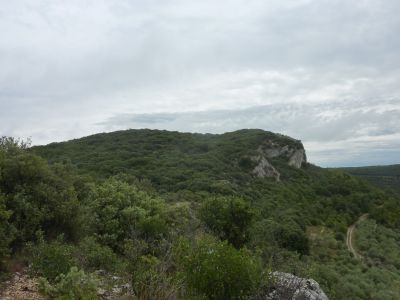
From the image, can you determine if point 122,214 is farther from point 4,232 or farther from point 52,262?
point 52,262

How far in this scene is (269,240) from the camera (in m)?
20.7

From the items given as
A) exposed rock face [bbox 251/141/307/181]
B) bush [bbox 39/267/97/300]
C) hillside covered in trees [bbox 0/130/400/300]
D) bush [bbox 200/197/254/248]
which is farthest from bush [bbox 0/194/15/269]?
exposed rock face [bbox 251/141/307/181]

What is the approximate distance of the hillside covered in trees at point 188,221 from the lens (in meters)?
6.74

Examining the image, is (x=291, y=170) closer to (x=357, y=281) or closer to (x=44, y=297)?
(x=357, y=281)

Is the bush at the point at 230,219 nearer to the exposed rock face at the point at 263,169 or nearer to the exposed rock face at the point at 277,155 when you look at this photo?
the exposed rock face at the point at 263,169

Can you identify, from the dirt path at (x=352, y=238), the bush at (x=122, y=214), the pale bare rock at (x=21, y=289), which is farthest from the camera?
the dirt path at (x=352, y=238)

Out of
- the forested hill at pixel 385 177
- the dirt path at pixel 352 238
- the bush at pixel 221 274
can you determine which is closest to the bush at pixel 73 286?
the bush at pixel 221 274

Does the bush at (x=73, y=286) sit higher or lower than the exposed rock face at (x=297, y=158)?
lower

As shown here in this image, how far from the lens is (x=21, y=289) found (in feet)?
24.4

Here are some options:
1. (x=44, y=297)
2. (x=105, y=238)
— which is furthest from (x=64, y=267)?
(x=105, y=238)

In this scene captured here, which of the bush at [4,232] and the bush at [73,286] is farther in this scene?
the bush at [4,232]

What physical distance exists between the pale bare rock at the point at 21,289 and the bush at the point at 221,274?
2846 millimetres

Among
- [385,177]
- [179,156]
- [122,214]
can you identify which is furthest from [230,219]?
[385,177]

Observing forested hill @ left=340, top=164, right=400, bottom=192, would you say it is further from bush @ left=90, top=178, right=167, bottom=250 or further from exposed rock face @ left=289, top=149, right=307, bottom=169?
bush @ left=90, top=178, right=167, bottom=250
